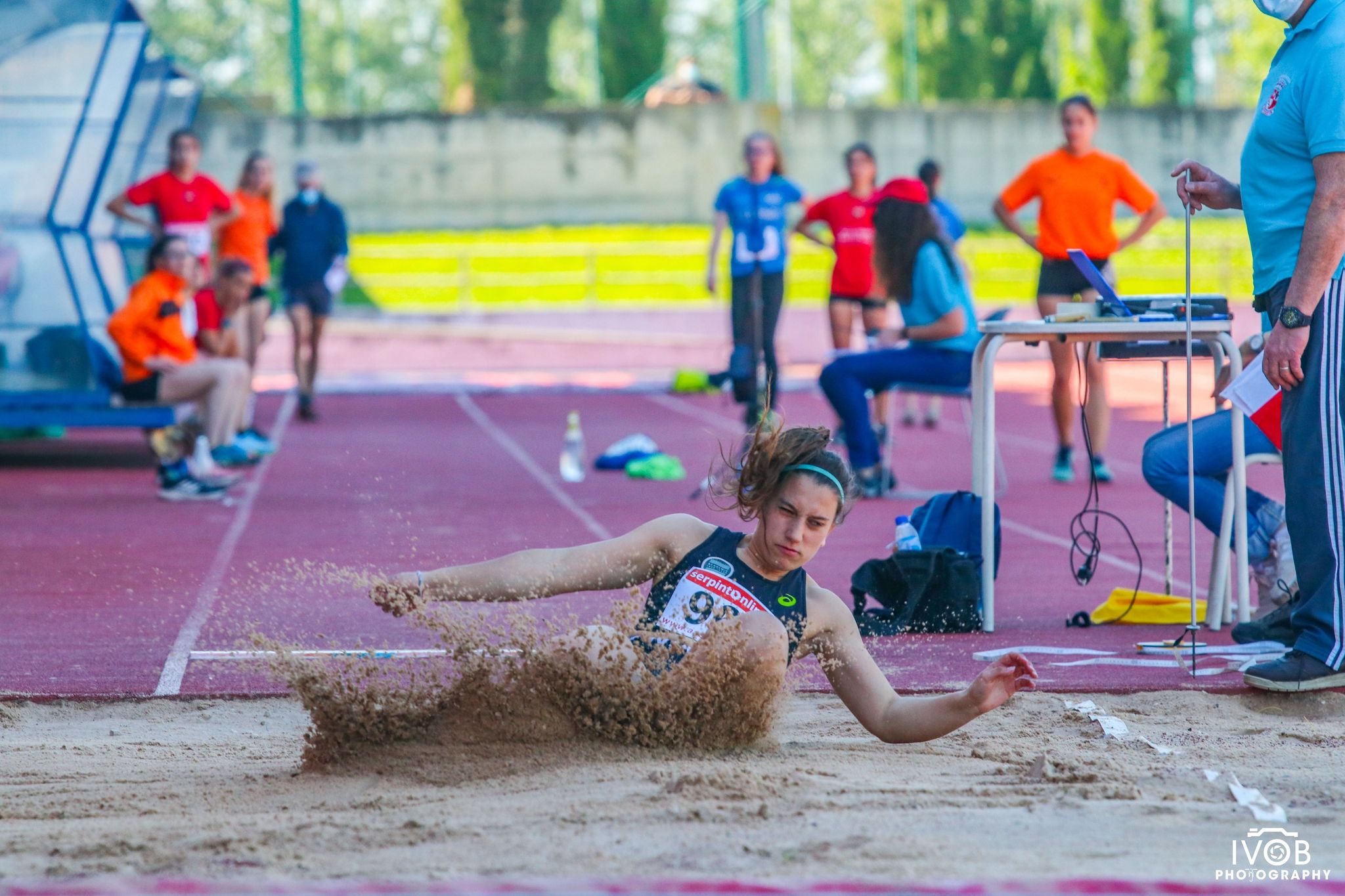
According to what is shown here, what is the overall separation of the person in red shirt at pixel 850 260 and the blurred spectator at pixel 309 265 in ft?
14.0

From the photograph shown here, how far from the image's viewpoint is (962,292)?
840 cm

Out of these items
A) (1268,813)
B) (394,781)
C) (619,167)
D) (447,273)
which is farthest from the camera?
(619,167)

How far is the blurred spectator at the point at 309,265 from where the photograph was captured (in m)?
13.3

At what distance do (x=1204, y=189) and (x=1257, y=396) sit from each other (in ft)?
2.26

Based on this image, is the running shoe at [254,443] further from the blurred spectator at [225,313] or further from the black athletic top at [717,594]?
the black athletic top at [717,594]

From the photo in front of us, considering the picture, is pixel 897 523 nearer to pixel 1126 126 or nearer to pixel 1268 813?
pixel 1268 813

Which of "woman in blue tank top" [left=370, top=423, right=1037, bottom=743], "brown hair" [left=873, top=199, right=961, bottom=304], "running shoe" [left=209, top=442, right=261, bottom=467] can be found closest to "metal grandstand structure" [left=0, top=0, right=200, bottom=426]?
"running shoe" [left=209, top=442, right=261, bottom=467]

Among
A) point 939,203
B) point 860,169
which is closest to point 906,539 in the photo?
point 860,169

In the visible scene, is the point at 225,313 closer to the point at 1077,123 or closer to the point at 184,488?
the point at 184,488

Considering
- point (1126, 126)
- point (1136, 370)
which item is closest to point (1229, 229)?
point (1126, 126)

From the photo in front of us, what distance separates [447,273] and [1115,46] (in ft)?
69.4

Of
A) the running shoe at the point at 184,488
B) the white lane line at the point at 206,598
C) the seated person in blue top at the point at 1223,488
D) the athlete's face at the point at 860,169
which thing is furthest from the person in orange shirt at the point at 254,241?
the seated person in blue top at the point at 1223,488

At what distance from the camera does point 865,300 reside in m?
11.7

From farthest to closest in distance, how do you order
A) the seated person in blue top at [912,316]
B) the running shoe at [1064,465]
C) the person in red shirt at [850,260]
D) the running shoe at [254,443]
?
the person in red shirt at [850,260] → the running shoe at [254,443] → the running shoe at [1064,465] → the seated person in blue top at [912,316]
